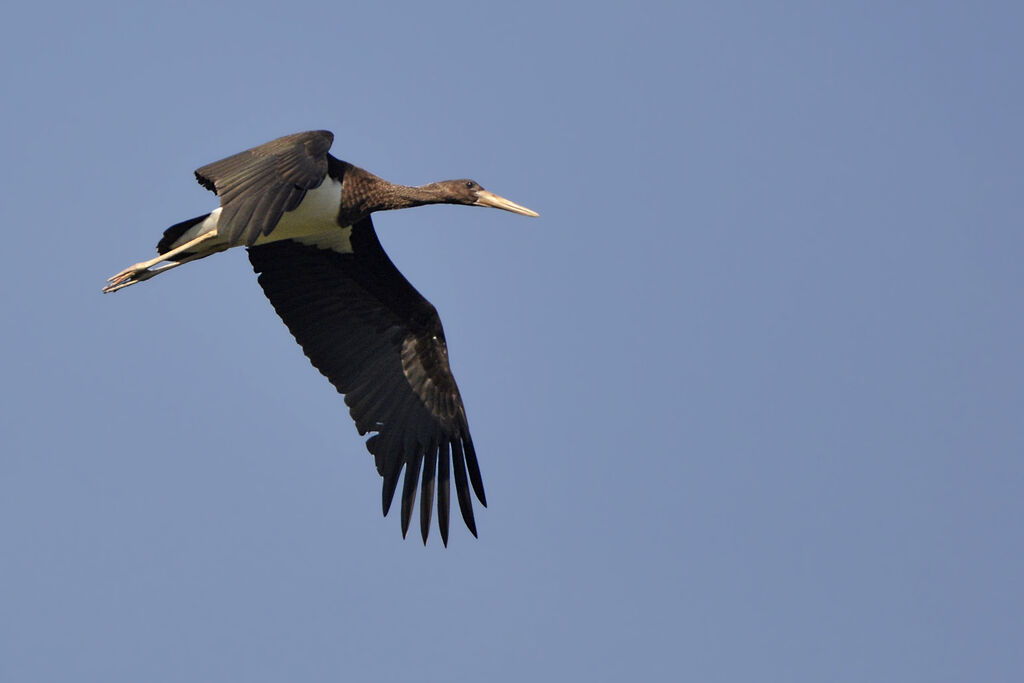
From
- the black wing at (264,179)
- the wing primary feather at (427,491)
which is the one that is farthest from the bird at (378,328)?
the black wing at (264,179)

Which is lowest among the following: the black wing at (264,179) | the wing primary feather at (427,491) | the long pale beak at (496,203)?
the wing primary feather at (427,491)

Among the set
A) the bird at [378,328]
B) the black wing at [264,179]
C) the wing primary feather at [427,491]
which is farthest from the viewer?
the wing primary feather at [427,491]

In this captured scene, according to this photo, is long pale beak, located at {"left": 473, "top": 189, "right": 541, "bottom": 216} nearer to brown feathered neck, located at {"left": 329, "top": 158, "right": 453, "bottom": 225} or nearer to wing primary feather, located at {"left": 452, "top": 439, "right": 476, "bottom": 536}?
brown feathered neck, located at {"left": 329, "top": 158, "right": 453, "bottom": 225}

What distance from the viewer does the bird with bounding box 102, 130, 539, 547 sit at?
42.5 ft

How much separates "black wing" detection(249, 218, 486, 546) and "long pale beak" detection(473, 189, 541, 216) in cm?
106

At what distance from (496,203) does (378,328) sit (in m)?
1.62

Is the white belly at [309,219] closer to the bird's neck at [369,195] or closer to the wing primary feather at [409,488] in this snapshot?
the bird's neck at [369,195]

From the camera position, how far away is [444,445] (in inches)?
538

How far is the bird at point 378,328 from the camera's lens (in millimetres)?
12969

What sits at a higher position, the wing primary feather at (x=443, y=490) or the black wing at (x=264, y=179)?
the black wing at (x=264, y=179)

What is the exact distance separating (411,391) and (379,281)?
106 cm

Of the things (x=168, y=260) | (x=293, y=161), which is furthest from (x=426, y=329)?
(x=293, y=161)

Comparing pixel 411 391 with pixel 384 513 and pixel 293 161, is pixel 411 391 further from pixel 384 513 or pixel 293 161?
pixel 293 161

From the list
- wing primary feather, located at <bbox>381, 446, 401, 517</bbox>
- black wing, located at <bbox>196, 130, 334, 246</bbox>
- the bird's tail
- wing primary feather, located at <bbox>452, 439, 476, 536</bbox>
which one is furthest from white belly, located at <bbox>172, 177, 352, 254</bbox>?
wing primary feather, located at <bbox>452, 439, 476, 536</bbox>
